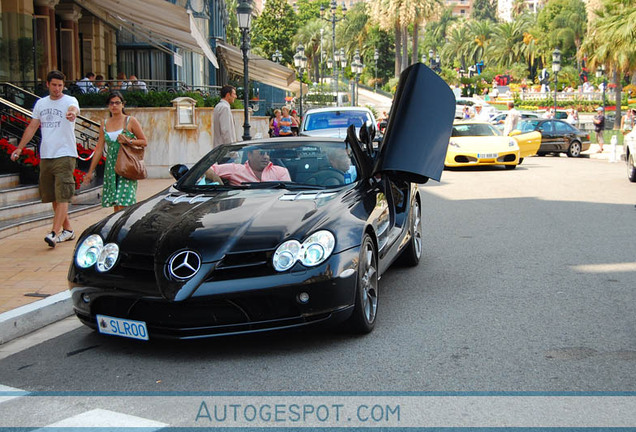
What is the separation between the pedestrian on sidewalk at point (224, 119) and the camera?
1239 cm

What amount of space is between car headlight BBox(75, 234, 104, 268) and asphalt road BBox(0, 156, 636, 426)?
0.56m

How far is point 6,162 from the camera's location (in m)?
12.0

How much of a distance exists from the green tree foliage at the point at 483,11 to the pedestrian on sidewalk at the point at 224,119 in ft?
555

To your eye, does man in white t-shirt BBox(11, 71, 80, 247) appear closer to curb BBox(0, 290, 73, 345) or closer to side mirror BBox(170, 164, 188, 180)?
side mirror BBox(170, 164, 188, 180)

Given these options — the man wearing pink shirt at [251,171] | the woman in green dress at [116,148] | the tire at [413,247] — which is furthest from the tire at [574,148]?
the man wearing pink shirt at [251,171]

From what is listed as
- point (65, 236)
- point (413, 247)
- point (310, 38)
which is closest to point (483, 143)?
point (413, 247)

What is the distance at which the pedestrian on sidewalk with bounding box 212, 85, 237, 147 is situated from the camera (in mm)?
12395

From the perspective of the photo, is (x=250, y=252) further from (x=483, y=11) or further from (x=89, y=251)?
(x=483, y=11)

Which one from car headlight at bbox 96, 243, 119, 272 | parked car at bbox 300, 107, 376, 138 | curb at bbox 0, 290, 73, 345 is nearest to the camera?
car headlight at bbox 96, 243, 119, 272

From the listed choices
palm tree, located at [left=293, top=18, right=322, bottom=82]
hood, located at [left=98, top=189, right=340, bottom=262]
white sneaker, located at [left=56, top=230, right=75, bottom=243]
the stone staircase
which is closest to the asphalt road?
hood, located at [left=98, top=189, right=340, bottom=262]

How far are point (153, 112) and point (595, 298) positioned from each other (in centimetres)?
1363

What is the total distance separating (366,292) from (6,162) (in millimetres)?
8270

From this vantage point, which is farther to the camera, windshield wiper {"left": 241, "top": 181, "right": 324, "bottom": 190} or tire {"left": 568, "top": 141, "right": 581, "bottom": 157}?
tire {"left": 568, "top": 141, "right": 581, "bottom": 157}

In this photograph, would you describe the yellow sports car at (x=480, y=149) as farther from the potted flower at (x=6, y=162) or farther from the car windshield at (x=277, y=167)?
the car windshield at (x=277, y=167)
